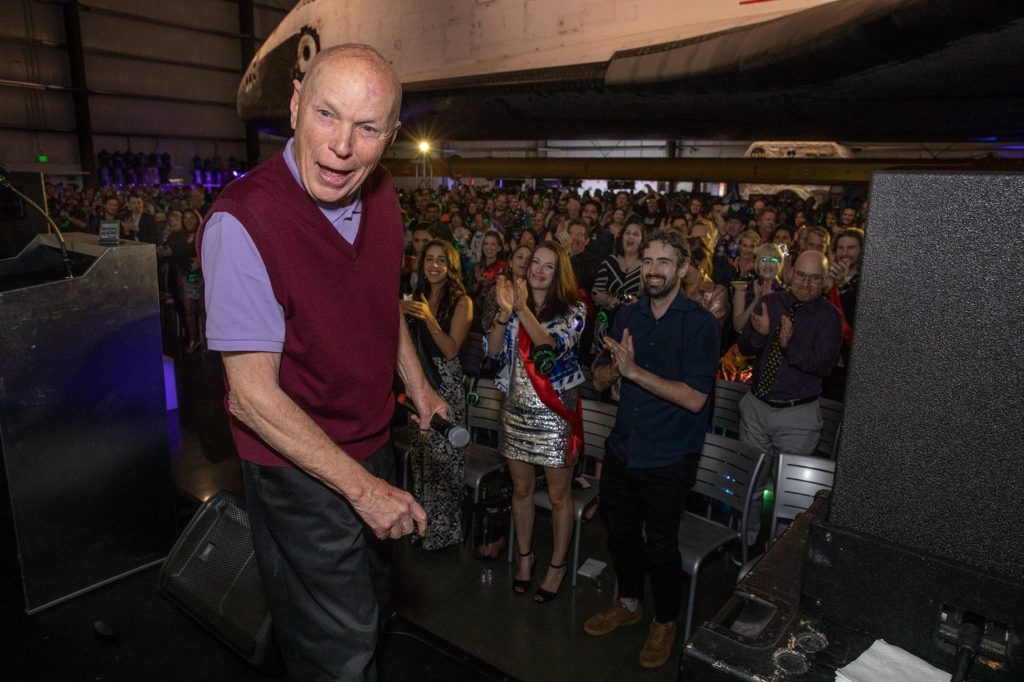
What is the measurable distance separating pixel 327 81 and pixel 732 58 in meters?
3.83

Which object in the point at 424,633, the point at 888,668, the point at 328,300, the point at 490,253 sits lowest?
the point at 424,633

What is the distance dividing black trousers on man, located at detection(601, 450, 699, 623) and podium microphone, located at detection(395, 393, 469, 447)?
126 centimetres

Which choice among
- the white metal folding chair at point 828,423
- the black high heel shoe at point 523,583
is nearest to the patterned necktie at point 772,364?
the white metal folding chair at point 828,423

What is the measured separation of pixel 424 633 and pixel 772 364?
7.91 feet

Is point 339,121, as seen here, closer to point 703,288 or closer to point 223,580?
point 223,580

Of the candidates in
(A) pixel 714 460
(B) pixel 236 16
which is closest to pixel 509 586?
(A) pixel 714 460

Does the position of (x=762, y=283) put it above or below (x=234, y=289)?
below

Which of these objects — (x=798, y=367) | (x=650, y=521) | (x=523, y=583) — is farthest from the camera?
(x=798, y=367)

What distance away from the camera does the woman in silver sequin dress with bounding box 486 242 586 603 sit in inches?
129

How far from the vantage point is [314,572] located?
5.13 feet

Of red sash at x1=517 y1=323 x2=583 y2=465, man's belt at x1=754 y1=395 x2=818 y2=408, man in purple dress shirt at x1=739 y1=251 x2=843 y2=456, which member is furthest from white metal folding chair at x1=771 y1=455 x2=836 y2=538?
red sash at x1=517 y1=323 x2=583 y2=465

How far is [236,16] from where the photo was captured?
23484 millimetres

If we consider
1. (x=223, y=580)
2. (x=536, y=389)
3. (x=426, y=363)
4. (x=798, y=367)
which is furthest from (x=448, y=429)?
(x=798, y=367)

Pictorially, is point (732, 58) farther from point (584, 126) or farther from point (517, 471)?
point (517, 471)
